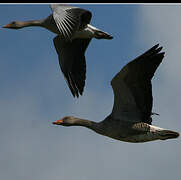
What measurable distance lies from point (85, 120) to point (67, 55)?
3.34 metres

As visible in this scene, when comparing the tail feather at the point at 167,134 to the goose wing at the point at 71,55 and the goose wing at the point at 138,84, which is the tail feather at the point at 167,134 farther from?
the goose wing at the point at 71,55

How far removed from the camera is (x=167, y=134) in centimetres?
1352

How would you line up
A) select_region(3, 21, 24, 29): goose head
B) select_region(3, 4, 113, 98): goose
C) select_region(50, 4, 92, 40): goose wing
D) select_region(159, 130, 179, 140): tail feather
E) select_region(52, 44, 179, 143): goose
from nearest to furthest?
1. select_region(159, 130, 179, 140): tail feather
2. select_region(52, 44, 179, 143): goose
3. select_region(50, 4, 92, 40): goose wing
4. select_region(3, 4, 113, 98): goose
5. select_region(3, 21, 24, 29): goose head

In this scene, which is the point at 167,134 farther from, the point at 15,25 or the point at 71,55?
the point at 15,25

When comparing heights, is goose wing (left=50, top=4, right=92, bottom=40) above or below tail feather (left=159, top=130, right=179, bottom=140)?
above

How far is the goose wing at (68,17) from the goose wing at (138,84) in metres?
1.85

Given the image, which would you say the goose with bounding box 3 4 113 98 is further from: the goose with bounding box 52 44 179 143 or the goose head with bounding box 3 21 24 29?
the goose with bounding box 52 44 179 143

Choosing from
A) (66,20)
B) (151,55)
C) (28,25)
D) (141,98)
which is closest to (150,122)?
(141,98)

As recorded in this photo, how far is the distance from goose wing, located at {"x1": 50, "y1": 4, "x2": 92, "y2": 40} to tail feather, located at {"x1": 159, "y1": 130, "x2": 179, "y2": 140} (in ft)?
10.7

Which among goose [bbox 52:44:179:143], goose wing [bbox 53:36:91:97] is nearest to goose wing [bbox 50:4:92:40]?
goose [bbox 52:44:179:143]

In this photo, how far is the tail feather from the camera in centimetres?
1348

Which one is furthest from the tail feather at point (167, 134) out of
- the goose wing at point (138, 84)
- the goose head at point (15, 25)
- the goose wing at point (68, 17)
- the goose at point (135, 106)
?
the goose head at point (15, 25)

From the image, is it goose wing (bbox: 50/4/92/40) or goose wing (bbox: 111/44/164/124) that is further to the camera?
goose wing (bbox: 50/4/92/40)

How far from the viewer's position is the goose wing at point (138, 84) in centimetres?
1376
